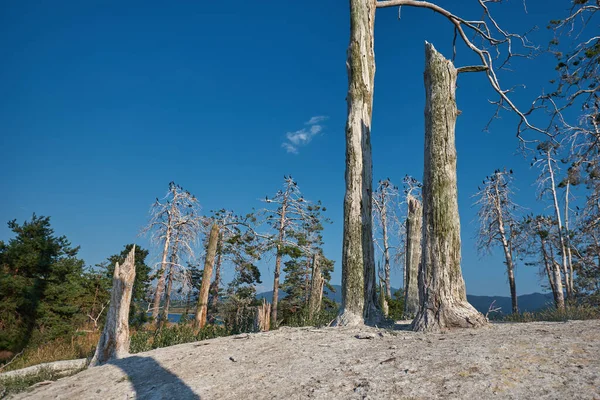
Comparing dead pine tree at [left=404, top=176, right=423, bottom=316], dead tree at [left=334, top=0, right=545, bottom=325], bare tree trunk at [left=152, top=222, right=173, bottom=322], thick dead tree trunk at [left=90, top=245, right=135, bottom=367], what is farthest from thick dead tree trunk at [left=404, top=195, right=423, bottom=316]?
bare tree trunk at [left=152, top=222, right=173, bottom=322]

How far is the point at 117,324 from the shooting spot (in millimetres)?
7715

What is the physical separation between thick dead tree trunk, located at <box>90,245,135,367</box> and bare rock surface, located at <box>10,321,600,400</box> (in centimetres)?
145

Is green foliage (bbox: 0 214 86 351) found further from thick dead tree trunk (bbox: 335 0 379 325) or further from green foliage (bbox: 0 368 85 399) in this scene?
thick dead tree trunk (bbox: 335 0 379 325)

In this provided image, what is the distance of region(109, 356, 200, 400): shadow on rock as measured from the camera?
4.14 metres

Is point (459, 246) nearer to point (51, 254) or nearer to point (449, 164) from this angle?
point (449, 164)

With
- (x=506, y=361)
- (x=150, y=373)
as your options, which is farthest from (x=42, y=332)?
(x=506, y=361)

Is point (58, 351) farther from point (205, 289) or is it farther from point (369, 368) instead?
point (369, 368)

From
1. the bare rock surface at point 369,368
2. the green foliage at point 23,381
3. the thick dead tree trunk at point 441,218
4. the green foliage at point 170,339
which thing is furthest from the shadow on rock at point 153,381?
the thick dead tree trunk at point 441,218

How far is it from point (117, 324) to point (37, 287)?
1084 cm

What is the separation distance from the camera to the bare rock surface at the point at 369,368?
9.77 ft

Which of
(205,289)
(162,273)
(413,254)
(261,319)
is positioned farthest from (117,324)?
(162,273)

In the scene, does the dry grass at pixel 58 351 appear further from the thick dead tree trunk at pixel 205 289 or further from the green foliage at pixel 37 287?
the thick dead tree trunk at pixel 205 289

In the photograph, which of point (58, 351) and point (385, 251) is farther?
point (385, 251)

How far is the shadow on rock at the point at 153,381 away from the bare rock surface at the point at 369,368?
2 centimetres
